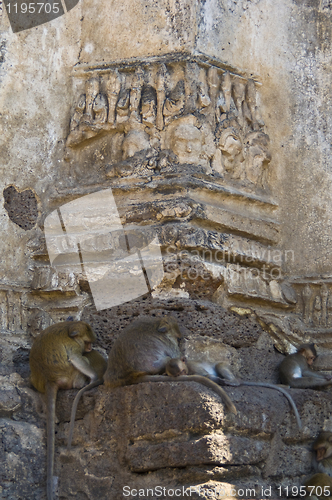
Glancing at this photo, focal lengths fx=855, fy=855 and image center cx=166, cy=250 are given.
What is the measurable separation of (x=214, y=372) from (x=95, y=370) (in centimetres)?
76

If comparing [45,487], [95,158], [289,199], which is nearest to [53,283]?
[95,158]

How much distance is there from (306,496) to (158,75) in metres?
3.21

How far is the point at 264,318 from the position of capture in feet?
20.2

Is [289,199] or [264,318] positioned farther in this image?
[289,199]

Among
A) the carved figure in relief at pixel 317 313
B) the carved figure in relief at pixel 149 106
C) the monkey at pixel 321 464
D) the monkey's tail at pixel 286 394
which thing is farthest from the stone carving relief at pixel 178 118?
the monkey at pixel 321 464

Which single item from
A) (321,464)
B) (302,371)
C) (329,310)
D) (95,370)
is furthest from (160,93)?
(321,464)

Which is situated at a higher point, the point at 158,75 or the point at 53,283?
the point at 158,75

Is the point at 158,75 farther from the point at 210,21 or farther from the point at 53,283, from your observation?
the point at 53,283

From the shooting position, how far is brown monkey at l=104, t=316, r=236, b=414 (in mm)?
5105

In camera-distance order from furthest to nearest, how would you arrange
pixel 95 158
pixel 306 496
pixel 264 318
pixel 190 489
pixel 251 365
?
pixel 95 158, pixel 264 318, pixel 251 365, pixel 306 496, pixel 190 489

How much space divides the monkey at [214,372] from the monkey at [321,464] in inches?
6.3

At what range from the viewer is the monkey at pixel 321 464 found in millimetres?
5039

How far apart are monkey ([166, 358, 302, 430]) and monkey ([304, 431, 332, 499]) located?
16 cm

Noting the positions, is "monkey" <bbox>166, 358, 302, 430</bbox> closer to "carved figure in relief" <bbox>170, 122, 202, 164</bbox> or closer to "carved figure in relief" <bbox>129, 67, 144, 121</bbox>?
"carved figure in relief" <bbox>170, 122, 202, 164</bbox>
